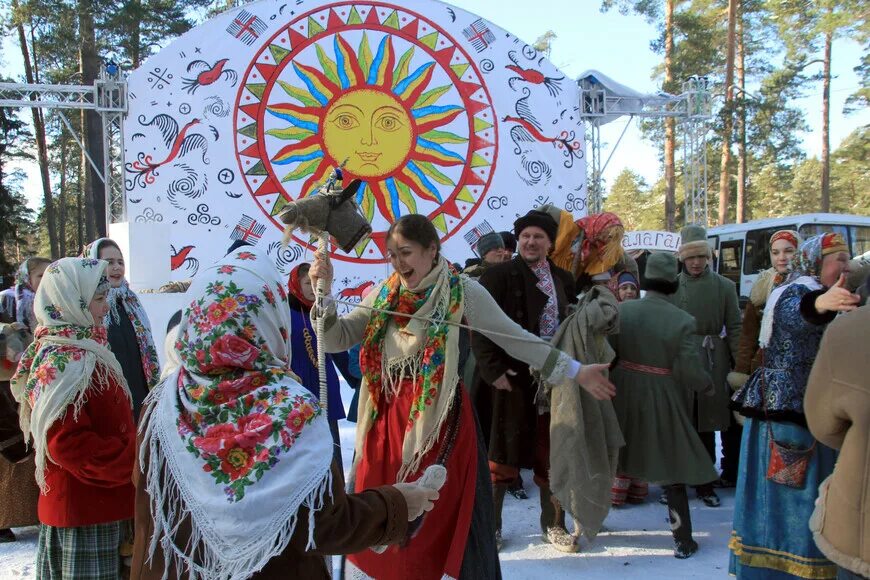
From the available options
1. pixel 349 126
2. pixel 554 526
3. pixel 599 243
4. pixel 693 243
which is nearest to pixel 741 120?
pixel 349 126

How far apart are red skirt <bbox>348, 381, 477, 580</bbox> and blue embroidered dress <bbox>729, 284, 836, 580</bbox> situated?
1222 millimetres

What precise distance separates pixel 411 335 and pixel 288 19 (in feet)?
25.2

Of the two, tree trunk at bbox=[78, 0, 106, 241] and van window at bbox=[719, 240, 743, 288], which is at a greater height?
tree trunk at bbox=[78, 0, 106, 241]

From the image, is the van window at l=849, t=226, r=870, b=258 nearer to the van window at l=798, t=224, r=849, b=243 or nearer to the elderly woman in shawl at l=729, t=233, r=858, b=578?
the van window at l=798, t=224, r=849, b=243

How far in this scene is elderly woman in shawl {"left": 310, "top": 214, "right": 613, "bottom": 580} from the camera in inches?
96.5

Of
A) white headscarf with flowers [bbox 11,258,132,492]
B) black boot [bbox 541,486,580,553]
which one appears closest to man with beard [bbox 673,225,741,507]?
black boot [bbox 541,486,580,553]

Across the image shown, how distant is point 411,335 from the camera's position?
2561mm

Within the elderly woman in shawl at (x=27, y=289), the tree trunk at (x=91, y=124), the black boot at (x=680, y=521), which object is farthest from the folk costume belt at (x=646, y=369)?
the tree trunk at (x=91, y=124)

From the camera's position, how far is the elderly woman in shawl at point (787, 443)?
2.62 m

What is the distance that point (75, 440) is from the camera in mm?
2146

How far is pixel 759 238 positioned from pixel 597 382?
39.1 ft

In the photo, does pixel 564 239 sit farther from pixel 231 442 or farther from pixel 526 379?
pixel 231 442

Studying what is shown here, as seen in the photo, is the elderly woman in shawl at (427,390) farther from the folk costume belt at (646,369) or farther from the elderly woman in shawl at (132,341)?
the elderly woman in shawl at (132,341)

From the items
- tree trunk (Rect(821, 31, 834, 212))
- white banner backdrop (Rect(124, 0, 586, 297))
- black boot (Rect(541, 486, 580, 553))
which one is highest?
tree trunk (Rect(821, 31, 834, 212))
